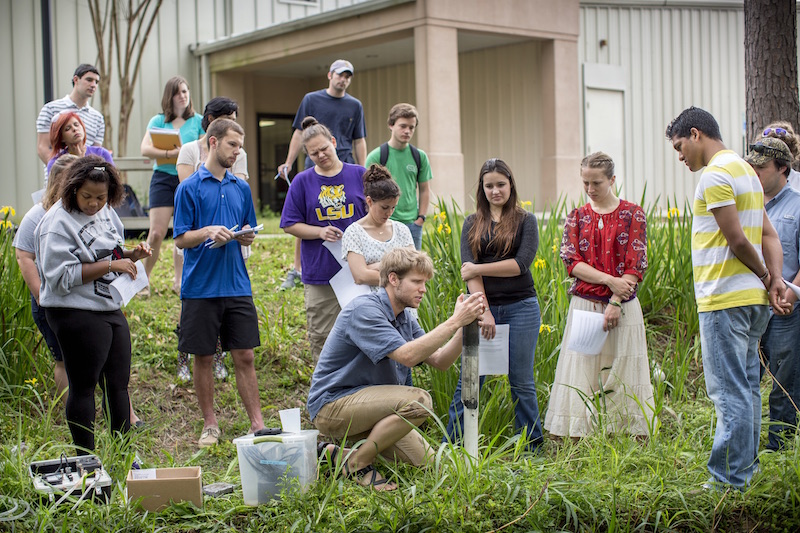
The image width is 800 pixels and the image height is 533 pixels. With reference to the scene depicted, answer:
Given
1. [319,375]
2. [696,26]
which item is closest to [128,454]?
[319,375]

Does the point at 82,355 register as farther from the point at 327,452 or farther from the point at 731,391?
the point at 731,391

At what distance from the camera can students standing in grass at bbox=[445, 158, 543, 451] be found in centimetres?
522

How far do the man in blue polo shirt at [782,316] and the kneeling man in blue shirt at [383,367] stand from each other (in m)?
1.87

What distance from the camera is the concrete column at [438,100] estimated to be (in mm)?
12508

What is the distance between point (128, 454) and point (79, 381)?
48 cm

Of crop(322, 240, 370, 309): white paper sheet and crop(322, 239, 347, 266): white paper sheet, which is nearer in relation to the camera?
crop(322, 240, 370, 309): white paper sheet

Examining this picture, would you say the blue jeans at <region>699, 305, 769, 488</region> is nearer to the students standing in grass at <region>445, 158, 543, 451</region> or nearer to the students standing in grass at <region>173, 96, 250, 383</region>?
the students standing in grass at <region>445, 158, 543, 451</region>

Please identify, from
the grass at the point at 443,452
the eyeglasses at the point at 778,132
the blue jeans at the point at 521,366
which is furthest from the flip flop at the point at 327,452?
the eyeglasses at the point at 778,132

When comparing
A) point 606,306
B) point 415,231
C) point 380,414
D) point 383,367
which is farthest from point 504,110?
point 380,414

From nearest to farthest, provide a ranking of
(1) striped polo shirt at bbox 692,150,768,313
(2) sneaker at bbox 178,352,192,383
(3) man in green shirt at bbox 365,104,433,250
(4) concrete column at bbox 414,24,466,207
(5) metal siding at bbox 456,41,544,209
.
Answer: (1) striped polo shirt at bbox 692,150,768,313 < (2) sneaker at bbox 178,352,192,383 < (3) man in green shirt at bbox 365,104,433,250 < (4) concrete column at bbox 414,24,466,207 < (5) metal siding at bbox 456,41,544,209

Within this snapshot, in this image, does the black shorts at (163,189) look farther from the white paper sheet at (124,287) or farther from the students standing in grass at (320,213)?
the white paper sheet at (124,287)

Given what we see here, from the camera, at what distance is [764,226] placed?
14.9 ft

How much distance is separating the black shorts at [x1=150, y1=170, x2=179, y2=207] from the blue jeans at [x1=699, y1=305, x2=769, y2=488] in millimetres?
4512

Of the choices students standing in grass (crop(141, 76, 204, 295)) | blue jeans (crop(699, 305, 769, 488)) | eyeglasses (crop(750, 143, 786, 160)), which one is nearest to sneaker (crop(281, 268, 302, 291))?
students standing in grass (crop(141, 76, 204, 295))
